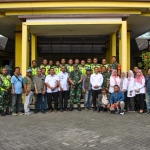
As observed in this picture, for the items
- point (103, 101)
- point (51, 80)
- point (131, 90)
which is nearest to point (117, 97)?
point (103, 101)

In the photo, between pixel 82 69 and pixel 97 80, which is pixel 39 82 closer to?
pixel 82 69

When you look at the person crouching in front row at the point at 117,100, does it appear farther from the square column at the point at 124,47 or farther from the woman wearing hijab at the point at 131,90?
the square column at the point at 124,47

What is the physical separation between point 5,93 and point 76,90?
8.30 ft

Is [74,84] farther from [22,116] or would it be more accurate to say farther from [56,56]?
[56,56]

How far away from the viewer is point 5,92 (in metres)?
7.39

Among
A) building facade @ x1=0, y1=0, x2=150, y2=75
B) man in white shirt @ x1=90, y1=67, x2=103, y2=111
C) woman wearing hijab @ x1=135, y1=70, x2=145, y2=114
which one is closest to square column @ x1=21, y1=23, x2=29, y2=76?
building facade @ x1=0, y1=0, x2=150, y2=75

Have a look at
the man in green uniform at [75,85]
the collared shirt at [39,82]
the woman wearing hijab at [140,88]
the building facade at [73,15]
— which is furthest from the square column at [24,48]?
the woman wearing hijab at [140,88]

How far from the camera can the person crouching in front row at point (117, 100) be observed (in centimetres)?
736

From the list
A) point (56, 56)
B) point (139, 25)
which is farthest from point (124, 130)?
point (56, 56)

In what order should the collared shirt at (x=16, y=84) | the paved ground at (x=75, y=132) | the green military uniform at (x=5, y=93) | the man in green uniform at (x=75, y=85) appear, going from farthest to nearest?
the man in green uniform at (x=75, y=85)
the collared shirt at (x=16, y=84)
the green military uniform at (x=5, y=93)
the paved ground at (x=75, y=132)

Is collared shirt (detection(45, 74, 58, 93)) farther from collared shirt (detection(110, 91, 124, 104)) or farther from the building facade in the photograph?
collared shirt (detection(110, 91, 124, 104))

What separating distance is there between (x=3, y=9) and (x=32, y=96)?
13.4 feet

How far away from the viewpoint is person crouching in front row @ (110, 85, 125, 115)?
24.1 feet

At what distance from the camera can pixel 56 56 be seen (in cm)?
1540
